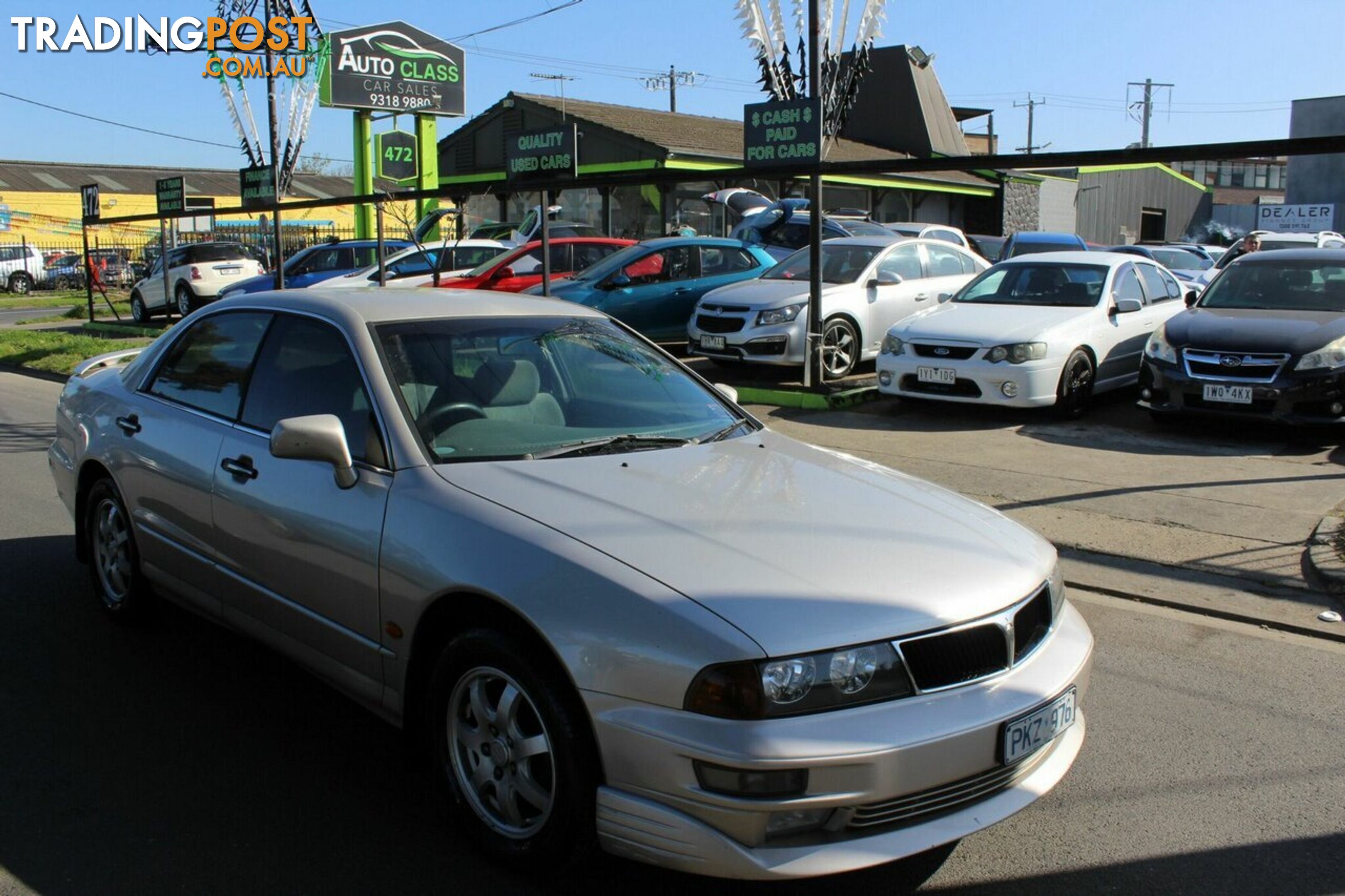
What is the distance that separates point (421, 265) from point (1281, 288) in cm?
1358

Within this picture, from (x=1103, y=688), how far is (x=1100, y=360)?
667 cm

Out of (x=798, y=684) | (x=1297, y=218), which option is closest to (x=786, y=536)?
(x=798, y=684)

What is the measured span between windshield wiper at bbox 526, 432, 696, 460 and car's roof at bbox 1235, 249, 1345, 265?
8.36 m

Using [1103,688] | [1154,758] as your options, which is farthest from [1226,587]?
[1154,758]

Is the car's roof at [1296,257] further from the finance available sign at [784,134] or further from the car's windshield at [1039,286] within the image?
the finance available sign at [784,134]

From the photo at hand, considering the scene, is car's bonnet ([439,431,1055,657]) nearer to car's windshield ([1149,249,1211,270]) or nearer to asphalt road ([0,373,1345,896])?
asphalt road ([0,373,1345,896])

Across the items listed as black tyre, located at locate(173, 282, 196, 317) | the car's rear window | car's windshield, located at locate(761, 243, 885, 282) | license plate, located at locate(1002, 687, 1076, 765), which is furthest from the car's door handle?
the car's rear window

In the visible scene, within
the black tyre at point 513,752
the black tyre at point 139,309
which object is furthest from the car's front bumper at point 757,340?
the black tyre at point 139,309

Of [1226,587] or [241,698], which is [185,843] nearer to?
[241,698]

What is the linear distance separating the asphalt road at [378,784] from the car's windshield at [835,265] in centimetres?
802

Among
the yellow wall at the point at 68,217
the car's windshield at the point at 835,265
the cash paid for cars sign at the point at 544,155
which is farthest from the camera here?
the yellow wall at the point at 68,217

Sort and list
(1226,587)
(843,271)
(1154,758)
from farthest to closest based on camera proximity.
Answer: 1. (843,271)
2. (1226,587)
3. (1154,758)

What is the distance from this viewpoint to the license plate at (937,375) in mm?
10305

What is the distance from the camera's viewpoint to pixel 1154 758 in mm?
4008
